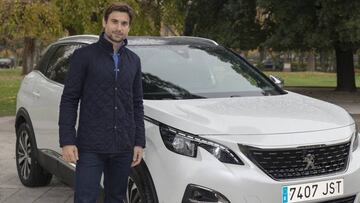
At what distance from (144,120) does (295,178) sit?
1104 mm

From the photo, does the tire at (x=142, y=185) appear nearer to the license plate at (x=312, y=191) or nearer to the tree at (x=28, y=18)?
the license plate at (x=312, y=191)

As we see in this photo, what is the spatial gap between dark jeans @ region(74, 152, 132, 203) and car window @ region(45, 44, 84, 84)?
1.86 metres

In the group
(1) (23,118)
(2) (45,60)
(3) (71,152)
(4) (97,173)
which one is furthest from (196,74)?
(1) (23,118)

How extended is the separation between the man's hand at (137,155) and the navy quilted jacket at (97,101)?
121 mm

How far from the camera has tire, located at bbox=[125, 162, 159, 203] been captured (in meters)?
3.86

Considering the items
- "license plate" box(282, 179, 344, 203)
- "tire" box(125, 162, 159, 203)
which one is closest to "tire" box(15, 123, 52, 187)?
"tire" box(125, 162, 159, 203)

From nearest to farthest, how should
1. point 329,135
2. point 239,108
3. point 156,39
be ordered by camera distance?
point 329,135 < point 239,108 < point 156,39

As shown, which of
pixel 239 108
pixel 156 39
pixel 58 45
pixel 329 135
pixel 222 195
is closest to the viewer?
pixel 222 195

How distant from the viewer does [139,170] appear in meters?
3.92

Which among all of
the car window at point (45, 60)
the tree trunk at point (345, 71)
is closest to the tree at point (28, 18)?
the car window at point (45, 60)

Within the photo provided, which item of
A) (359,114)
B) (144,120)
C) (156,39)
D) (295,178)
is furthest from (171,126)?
(359,114)

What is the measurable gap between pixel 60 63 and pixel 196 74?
148cm

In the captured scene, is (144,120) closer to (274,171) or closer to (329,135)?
(274,171)

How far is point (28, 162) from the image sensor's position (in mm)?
6188
